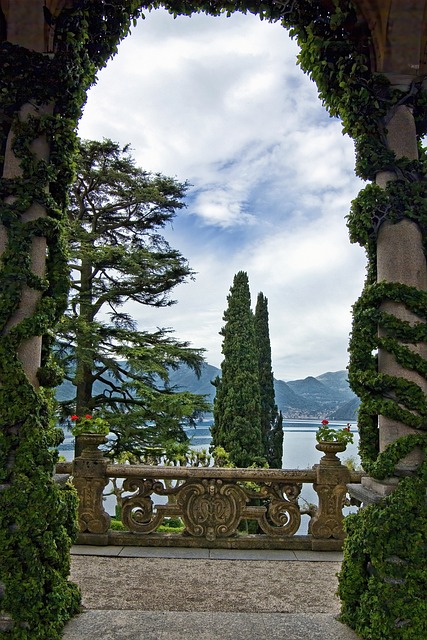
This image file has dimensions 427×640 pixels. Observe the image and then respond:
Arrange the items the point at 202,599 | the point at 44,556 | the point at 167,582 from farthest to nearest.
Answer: the point at 167,582
the point at 202,599
the point at 44,556

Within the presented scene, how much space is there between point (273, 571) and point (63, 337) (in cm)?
949

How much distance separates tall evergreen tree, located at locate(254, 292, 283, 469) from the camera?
16.2 metres

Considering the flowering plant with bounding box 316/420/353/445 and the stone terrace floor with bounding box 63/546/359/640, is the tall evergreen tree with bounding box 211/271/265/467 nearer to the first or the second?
the flowering plant with bounding box 316/420/353/445

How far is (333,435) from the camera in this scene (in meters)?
5.59

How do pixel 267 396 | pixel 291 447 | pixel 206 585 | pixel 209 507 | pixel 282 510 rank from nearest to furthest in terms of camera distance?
pixel 206 585, pixel 209 507, pixel 282 510, pixel 267 396, pixel 291 447

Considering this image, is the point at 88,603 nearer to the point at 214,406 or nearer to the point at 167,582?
the point at 167,582

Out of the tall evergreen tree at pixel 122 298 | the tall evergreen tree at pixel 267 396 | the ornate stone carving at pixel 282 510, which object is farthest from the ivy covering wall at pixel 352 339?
the tall evergreen tree at pixel 267 396

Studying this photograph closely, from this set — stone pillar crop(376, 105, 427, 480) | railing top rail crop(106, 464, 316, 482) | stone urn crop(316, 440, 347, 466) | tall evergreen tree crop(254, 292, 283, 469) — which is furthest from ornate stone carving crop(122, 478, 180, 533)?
tall evergreen tree crop(254, 292, 283, 469)

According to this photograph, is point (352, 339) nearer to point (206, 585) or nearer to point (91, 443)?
point (206, 585)

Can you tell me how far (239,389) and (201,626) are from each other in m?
11.2

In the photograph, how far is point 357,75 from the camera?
135 inches

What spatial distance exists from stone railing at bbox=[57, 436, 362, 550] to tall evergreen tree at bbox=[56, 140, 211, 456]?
6.83 meters

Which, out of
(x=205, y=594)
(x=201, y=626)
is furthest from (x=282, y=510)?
(x=201, y=626)

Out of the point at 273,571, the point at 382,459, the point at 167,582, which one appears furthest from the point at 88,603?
the point at 382,459
